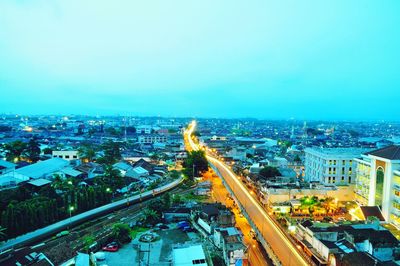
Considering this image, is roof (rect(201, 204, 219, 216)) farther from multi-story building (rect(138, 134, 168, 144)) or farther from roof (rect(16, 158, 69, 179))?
multi-story building (rect(138, 134, 168, 144))

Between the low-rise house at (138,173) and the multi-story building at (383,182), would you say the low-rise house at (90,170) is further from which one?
the multi-story building at (383,182)

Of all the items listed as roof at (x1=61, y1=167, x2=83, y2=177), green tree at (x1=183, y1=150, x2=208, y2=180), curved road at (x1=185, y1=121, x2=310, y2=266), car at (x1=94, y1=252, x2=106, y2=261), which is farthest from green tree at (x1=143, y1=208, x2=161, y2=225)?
green tree at (x1=183, y1=150, x2=208, y2=180)

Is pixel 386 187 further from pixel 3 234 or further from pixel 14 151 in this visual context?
pixel 14 151

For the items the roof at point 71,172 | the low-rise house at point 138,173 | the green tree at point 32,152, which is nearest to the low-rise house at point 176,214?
the low-rise house at point 138,173

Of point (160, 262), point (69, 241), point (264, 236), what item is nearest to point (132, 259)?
point (160, 262)

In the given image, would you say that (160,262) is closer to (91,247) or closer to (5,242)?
(91,247)

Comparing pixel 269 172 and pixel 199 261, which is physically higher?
pixel 269 172

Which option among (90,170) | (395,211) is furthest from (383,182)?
(90,170)
